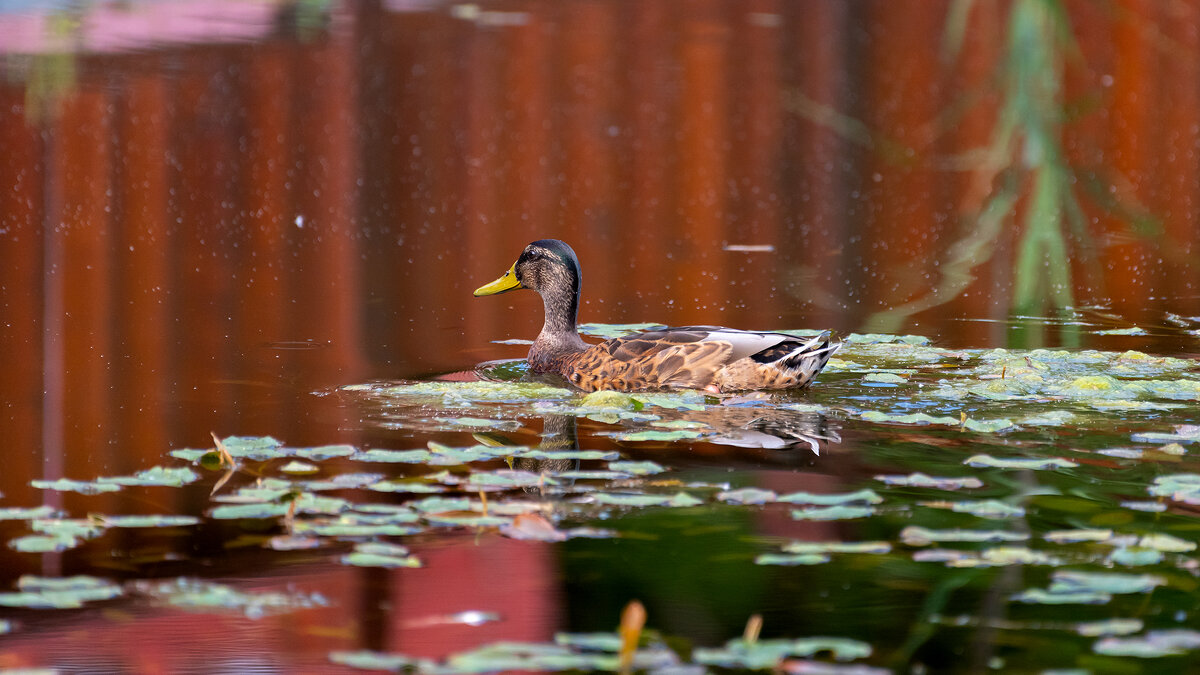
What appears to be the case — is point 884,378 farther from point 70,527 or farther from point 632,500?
point 70,527

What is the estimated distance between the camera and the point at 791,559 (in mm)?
4812

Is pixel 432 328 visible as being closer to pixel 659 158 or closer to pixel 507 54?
pixel 659 158

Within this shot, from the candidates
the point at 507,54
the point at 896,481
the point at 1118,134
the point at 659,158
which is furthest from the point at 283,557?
the point at 507,54

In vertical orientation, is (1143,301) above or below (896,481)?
above

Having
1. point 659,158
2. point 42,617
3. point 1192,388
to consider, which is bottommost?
point 42,617

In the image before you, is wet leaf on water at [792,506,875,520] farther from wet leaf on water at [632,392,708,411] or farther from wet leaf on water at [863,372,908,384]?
wet leaf on water at [863,372,908,384]

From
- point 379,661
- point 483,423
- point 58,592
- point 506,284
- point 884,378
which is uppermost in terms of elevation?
point 506,284

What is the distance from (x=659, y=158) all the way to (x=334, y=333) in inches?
328

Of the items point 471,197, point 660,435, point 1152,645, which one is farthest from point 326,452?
point 471,197

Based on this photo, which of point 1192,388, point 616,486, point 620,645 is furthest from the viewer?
point 1192,388

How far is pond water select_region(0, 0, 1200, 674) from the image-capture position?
4238 mm

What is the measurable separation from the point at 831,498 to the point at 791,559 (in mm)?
558

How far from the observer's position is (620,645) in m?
4.00

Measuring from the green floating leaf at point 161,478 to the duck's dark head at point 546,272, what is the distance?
122 inches
